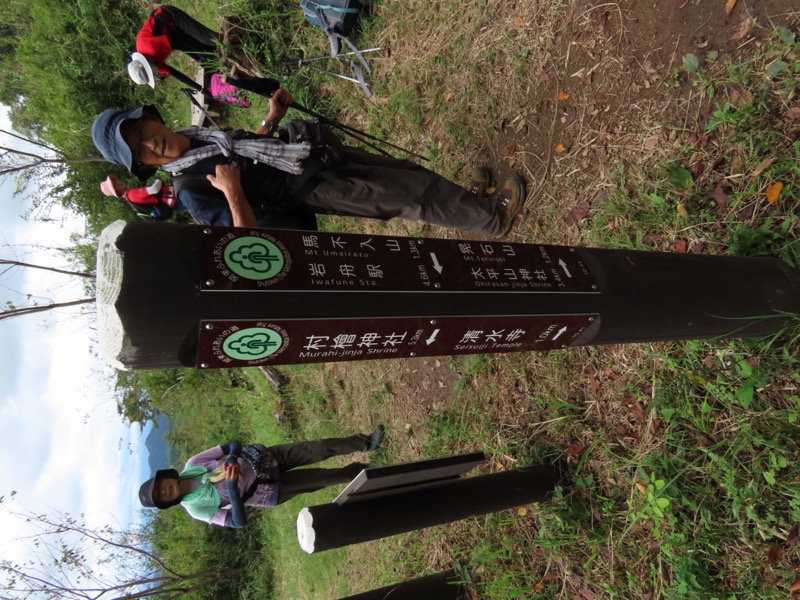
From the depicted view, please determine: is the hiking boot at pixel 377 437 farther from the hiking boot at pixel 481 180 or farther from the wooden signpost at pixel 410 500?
the hiking boot at pixel 481 180

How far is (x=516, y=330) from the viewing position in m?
2.33

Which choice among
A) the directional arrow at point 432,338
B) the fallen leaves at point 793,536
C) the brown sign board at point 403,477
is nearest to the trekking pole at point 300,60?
the brown sign board at point 403,477

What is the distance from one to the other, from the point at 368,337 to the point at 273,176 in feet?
6.68

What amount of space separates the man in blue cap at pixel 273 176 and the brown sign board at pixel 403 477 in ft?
5.30

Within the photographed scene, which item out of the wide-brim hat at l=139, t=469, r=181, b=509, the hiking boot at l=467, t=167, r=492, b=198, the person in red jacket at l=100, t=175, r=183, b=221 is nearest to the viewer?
the person in red jacket at l=100, t=175, r=183, b=221

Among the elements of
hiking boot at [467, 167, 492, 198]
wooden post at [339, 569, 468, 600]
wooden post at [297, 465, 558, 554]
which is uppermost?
hiking boot at [467, 167, 492, 198]

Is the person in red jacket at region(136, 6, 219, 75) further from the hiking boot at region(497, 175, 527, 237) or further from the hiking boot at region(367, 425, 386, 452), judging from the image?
the hiking boot at region(367, 425, 386, 452)

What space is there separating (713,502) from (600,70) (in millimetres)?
3089

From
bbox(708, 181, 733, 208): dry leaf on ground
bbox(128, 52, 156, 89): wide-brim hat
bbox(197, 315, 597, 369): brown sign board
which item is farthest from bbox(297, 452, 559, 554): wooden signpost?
bbox(128, 52, 156, 89): wide-brim hat

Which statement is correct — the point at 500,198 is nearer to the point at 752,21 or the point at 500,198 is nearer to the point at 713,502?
the point at 752,21

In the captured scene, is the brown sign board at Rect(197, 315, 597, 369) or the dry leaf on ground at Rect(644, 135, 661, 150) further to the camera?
the dry leaf on ground at Rect(644, 135, 661, 150)

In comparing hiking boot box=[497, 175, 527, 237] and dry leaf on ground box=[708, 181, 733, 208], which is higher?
hiking boot box=[497, 175, 527, 237]

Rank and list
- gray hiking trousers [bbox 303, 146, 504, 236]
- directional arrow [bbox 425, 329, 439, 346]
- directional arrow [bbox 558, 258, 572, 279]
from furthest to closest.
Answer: gray hiking trousers [bbox 303, 146, 504, 236], directional arrow [bbox 558, 258, 572, 279], directional arrow [bbox 425, 329, 439, 346]

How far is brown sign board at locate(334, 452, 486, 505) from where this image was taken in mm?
3211
